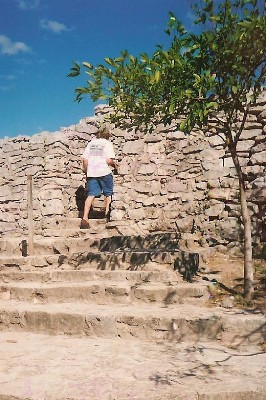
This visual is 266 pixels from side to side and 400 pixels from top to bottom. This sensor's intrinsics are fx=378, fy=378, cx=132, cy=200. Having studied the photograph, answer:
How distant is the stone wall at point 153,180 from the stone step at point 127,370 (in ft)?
9.26

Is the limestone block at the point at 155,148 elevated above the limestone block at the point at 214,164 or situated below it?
above

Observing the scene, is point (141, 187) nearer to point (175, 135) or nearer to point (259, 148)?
point (175, 135)

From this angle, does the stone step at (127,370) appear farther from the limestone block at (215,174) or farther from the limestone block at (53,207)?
the limestone block at (53,207)

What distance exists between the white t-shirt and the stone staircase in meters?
1.44

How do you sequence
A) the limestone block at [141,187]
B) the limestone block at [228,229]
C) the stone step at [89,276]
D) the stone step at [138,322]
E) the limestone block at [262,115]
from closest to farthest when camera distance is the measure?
the stone step at [138,322] < the stone step at [89,276] < the limestone block at [228,229] < the limestone block at [262,115] < the limestone block at [141,187]

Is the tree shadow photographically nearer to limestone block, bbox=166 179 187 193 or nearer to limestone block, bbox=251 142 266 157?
limestone block, bbox=166 179 187 193

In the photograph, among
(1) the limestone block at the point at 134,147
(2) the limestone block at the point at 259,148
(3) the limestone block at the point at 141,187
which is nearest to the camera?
(2) the limestone block at the point at 259,148

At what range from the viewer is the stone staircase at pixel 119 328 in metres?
2.88

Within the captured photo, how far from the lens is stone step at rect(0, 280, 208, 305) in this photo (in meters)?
4.57

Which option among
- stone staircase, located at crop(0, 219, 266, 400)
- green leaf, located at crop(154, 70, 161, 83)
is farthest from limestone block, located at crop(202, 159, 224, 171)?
green leaf, located at crop(154, 70, 161, 83)

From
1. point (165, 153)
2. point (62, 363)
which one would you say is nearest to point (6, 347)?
point (62, 363)

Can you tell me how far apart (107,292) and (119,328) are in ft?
2.58

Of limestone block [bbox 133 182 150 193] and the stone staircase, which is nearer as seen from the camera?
the stone staircase

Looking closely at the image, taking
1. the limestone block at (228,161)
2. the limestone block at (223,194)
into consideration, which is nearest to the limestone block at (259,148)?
the limestone block at (228,161)
